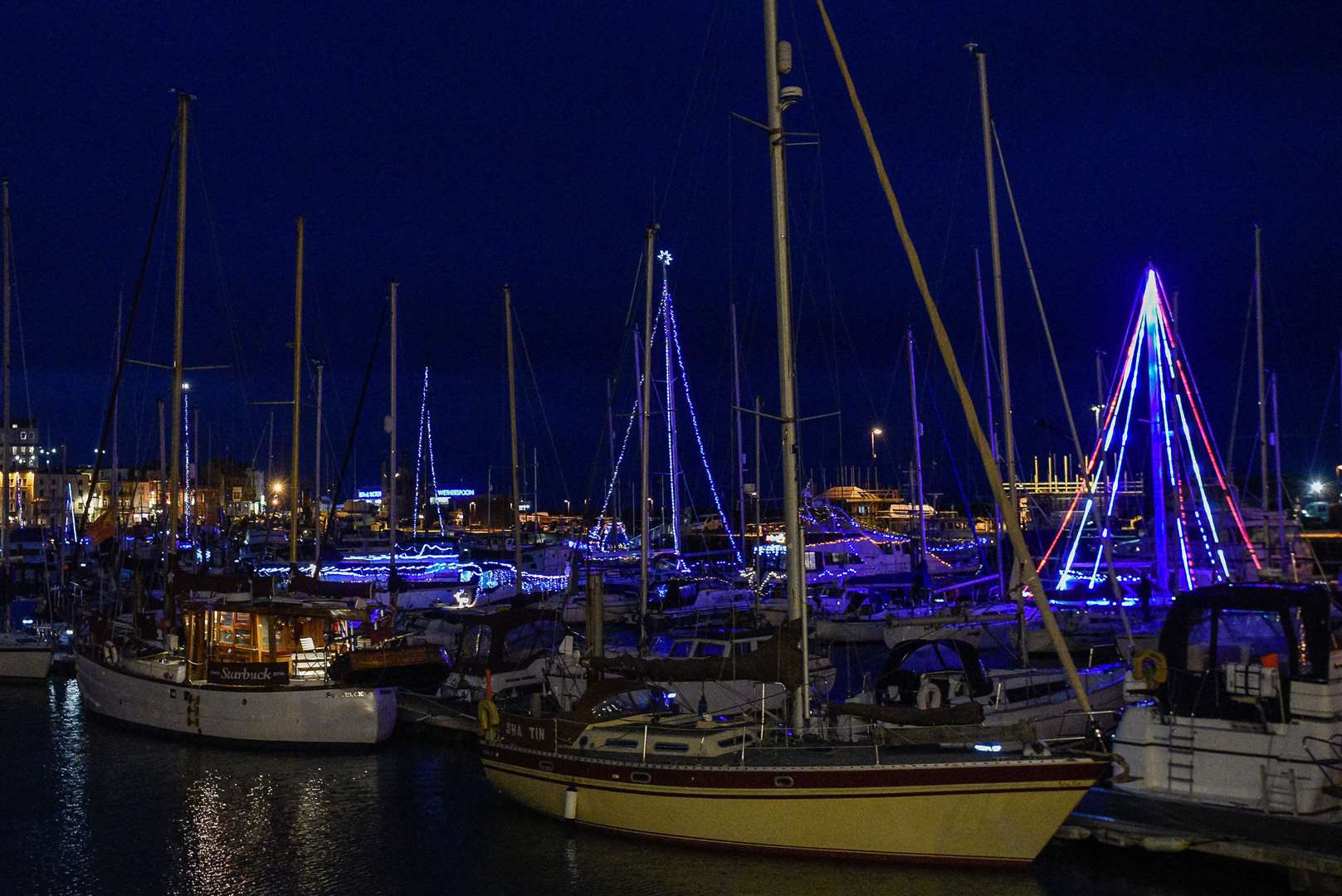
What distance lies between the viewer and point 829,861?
1658cm

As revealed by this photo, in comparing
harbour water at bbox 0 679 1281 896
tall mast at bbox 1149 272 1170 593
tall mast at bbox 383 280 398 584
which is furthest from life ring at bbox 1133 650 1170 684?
tall mast at bbox 383 280 398 584

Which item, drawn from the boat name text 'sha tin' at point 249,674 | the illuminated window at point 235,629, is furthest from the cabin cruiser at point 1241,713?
the illuminated window at point 235,629

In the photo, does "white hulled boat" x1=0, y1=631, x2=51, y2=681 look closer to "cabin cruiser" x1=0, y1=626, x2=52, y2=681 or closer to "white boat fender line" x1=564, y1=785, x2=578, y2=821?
"cabin cruiser" x1=0, y1=626, x2=52, y2=681

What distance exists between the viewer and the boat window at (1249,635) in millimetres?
18625

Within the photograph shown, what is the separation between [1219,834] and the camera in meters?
15.5

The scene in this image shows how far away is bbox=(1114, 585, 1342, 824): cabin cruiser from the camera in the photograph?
16266 millimetres

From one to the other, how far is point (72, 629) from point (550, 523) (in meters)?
93.7

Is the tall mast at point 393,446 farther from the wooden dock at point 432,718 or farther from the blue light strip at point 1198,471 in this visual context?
the blue light strip at point 1198,471

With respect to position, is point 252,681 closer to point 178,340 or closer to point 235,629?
point 235,629

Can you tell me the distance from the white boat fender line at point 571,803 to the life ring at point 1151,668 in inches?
367

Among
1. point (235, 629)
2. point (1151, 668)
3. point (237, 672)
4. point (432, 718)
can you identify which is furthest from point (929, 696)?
point (235, 629)

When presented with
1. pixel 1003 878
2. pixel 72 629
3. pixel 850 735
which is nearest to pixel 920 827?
pixel 1003 878

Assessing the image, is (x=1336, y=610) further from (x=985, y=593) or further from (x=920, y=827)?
(x=920, y=827)

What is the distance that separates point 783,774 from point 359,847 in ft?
25.3
